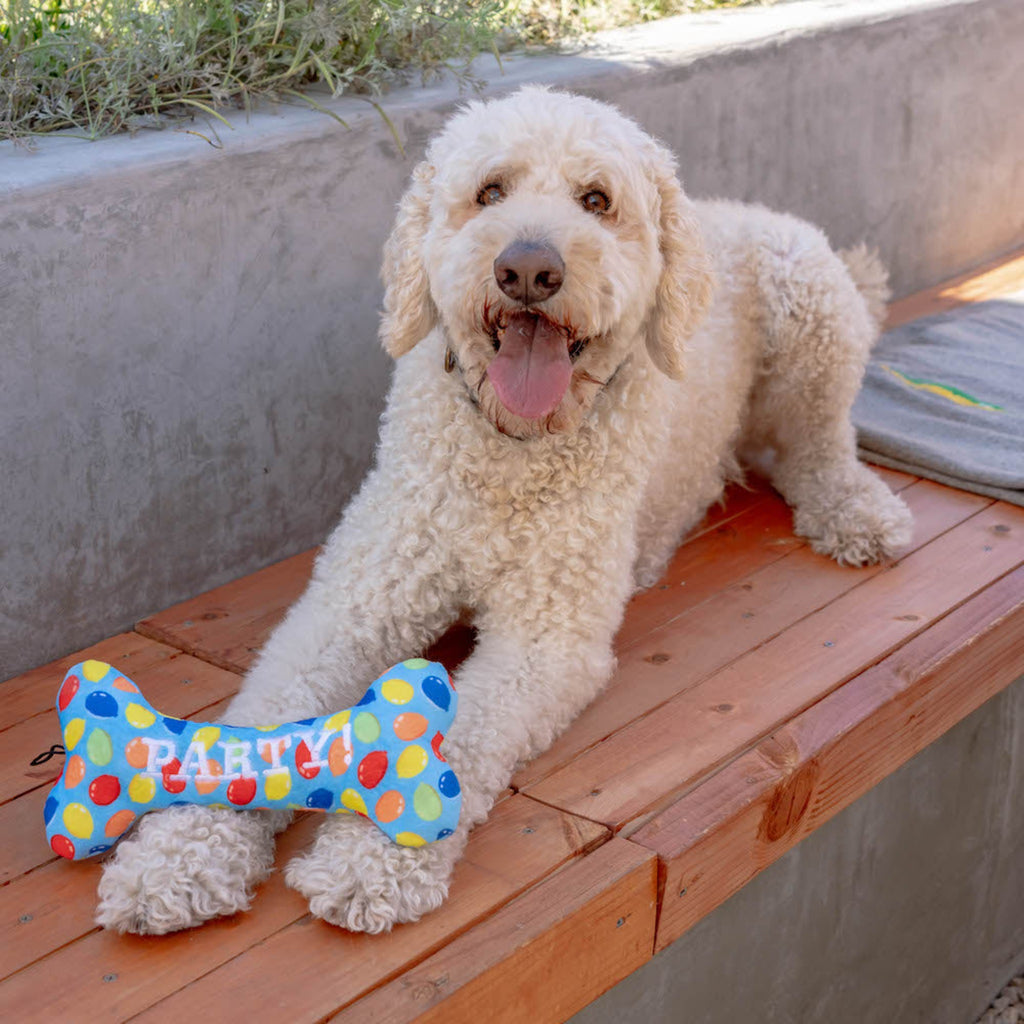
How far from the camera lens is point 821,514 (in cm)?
322

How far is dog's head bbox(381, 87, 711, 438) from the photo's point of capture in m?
2.13

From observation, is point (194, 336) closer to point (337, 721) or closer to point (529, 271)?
point (529, 271)

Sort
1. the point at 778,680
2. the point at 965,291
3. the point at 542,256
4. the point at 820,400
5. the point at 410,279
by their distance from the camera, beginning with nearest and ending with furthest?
the point at 542,256 → the point at 410,279 → the point at 778,680 → the point at 820,400 → the point at 965,291

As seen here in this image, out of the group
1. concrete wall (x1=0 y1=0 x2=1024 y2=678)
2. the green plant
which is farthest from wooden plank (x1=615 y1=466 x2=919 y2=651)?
the green plant

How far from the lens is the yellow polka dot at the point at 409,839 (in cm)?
192

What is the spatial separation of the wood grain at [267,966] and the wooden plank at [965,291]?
321 cm

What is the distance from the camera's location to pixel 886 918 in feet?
9.53

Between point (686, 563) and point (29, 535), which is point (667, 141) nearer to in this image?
point (686, 563)

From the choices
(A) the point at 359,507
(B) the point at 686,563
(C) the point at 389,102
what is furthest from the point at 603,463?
(C) the point at 389,102

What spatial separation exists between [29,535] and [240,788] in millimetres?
940

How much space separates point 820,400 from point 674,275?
3.31 feet

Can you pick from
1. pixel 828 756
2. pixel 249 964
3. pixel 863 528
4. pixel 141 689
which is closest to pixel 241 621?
pixel 141 689

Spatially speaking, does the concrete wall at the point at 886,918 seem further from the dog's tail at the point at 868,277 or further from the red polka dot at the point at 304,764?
the dog's tail at the point at 868,277

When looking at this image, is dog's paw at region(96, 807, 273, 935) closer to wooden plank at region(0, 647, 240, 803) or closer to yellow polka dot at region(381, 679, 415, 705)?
yellow polka dot at region(381, 679, 415, 705)
